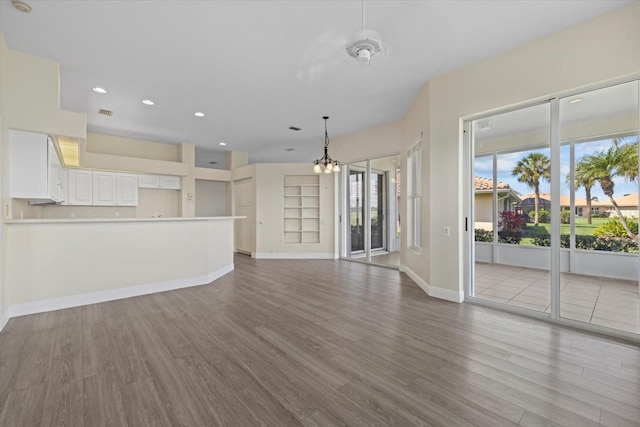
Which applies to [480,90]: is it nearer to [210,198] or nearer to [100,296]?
[100,296]

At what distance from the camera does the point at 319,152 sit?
9070 mm

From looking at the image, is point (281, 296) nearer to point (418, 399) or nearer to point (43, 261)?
point (418, 399)

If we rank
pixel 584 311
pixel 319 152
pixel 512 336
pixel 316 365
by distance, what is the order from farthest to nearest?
pixel 319 152, pixel 584 311, pixel 512 336, pixel 316 365

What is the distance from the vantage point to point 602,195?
11.2ft

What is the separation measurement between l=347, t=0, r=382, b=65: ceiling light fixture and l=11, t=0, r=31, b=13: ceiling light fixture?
3039 millimetres

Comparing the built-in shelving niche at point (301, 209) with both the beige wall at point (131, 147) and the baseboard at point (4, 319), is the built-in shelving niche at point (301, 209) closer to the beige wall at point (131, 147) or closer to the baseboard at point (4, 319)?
the beige wall at point (131, 147)

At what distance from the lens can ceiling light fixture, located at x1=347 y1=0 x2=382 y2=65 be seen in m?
1.94

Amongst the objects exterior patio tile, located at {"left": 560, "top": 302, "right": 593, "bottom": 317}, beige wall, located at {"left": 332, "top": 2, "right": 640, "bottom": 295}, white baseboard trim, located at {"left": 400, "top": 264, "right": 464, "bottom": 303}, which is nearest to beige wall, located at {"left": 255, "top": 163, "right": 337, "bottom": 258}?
beige wall, located at {"left": 332, "top": 2, "right": 640, "bottom": 295}

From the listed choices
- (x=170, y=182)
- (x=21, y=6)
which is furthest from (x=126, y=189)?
(x=21, y=6)

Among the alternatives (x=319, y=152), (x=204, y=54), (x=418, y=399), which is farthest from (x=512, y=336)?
(x=319, y=152)

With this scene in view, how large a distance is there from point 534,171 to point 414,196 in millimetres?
1823

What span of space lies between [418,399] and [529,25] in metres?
3.61

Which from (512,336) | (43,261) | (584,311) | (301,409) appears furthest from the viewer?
(43,261)

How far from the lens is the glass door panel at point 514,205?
12.0 feet
